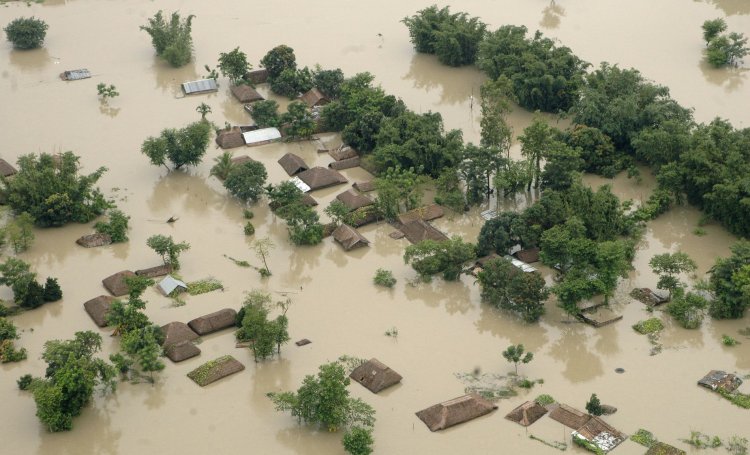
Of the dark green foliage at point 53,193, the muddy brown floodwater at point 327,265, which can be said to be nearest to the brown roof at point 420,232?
the muddy brown floodwater at point 327,265

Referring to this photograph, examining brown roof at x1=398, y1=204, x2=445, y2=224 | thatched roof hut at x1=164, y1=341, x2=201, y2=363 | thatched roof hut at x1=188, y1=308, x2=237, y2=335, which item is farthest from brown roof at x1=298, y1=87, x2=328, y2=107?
thatched roof hut at x1=164, y1=341, x2=201, y2=363

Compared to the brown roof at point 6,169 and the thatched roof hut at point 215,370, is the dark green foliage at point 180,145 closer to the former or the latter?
the brown roof at point 6,169

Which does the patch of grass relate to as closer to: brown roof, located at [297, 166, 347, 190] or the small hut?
brown roof, located at [297, 166, 347, 190]

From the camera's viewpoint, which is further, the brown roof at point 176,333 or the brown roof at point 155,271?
the brown roof at point 155,271

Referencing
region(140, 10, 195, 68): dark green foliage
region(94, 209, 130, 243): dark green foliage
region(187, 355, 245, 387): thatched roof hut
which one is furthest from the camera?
region(140, 10, 195, 68): dark green foliage

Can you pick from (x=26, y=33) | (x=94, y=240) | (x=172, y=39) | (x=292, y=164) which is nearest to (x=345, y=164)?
(x=292, y=164)
